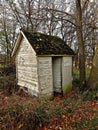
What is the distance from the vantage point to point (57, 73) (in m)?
10.5

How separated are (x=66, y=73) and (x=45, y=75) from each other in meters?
1.99

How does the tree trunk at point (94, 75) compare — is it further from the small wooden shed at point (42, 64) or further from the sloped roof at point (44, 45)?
the sloped roof at point (44, 45)

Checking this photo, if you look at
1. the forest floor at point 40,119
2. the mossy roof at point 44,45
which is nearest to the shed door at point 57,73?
the mossy roof at point 44,45

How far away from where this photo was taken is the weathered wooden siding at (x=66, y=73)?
34.4 feet

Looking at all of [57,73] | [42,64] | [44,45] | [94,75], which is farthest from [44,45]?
[94,75]

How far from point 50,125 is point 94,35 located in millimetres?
18039

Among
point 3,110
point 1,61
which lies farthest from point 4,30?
point 3,110

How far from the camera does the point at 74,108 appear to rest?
6008 mm

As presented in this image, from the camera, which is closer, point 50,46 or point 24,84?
point 50,46

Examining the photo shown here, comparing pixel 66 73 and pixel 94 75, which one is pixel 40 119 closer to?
pixel 94 75

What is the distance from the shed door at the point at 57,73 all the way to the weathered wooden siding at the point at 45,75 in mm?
963

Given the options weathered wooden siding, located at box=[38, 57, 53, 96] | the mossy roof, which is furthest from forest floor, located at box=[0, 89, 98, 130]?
the mossy roof

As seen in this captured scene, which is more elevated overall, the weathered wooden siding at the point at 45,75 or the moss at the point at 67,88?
the weathered wooden siding at the point at 45,75

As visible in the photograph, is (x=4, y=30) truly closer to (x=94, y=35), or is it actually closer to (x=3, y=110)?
(x=94, y=35)
